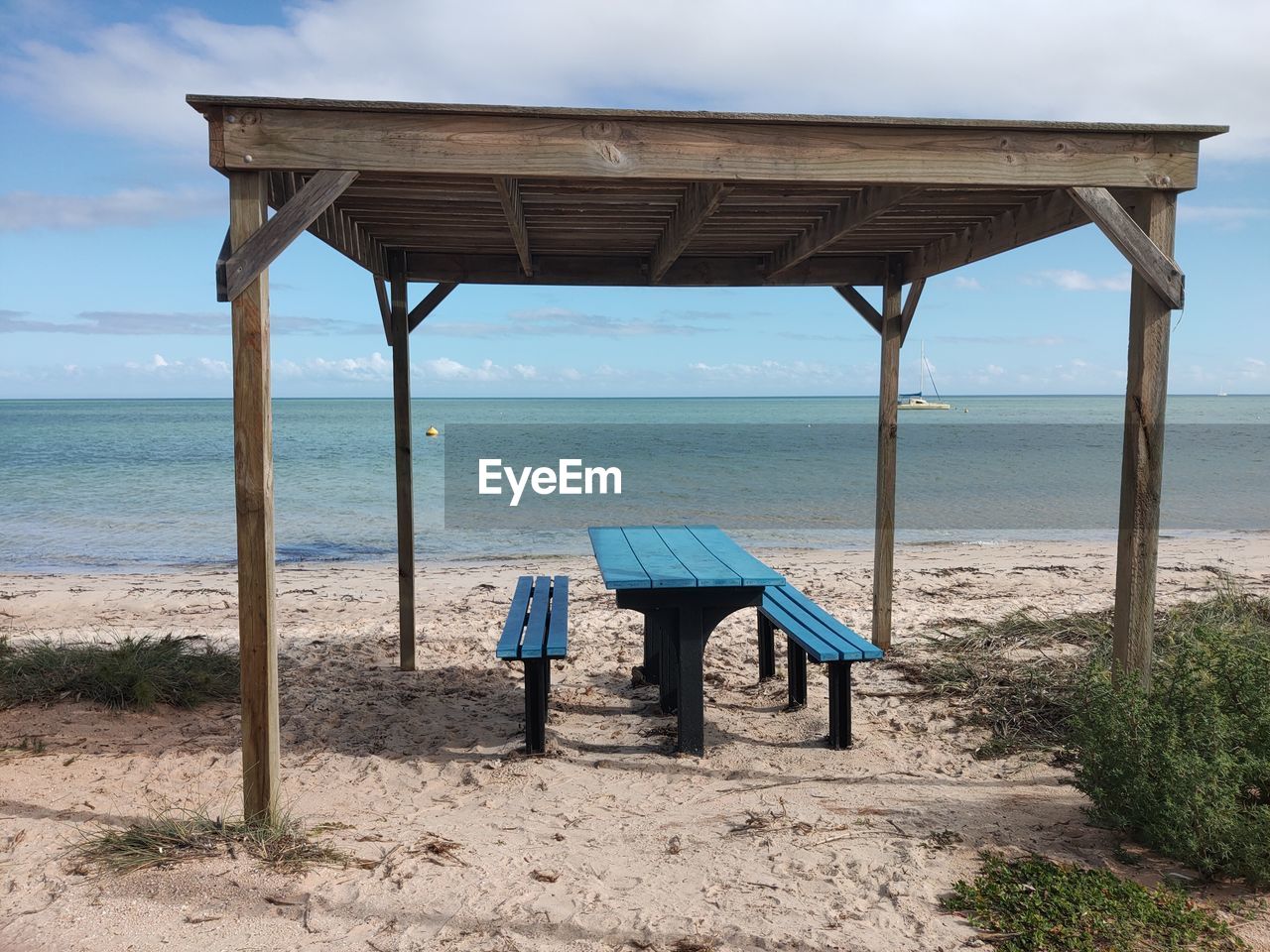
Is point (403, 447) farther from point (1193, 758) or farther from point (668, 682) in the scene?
point (1193, 758)

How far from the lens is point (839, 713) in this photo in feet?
15.3

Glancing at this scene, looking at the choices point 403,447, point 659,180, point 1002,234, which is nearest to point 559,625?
point 403,447

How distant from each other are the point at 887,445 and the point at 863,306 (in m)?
0.98

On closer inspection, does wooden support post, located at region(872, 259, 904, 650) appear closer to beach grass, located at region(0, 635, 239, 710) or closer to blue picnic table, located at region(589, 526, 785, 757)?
blue picnic table, located at region(589, 526, 785, 757)

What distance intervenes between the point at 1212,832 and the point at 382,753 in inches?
138

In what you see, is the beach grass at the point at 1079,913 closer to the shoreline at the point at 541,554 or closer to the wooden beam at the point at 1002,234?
the wooden beam at the point at 1002,234

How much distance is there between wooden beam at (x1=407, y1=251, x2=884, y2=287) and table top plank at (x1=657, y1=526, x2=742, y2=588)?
1809 mm

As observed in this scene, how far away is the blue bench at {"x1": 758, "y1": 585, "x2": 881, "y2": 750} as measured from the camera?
432cm

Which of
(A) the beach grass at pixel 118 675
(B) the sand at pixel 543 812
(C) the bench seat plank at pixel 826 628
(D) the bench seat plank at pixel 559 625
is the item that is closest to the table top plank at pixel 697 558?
(C) the bench seat plank at pixel 826 628

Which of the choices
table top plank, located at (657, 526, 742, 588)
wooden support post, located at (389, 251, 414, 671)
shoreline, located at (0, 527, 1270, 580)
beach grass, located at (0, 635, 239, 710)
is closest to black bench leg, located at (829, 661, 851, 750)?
table top plank, located at (657, 526, 742, 588)

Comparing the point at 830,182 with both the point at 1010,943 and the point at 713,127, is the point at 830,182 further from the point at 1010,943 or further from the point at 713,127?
the point at 1010,943

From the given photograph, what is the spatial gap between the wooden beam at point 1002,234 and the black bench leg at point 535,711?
3.13 meters

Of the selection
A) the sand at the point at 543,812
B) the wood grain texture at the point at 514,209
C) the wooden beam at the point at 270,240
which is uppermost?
the wood grain texture at the point at 514,209

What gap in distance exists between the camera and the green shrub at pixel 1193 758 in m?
3.09
